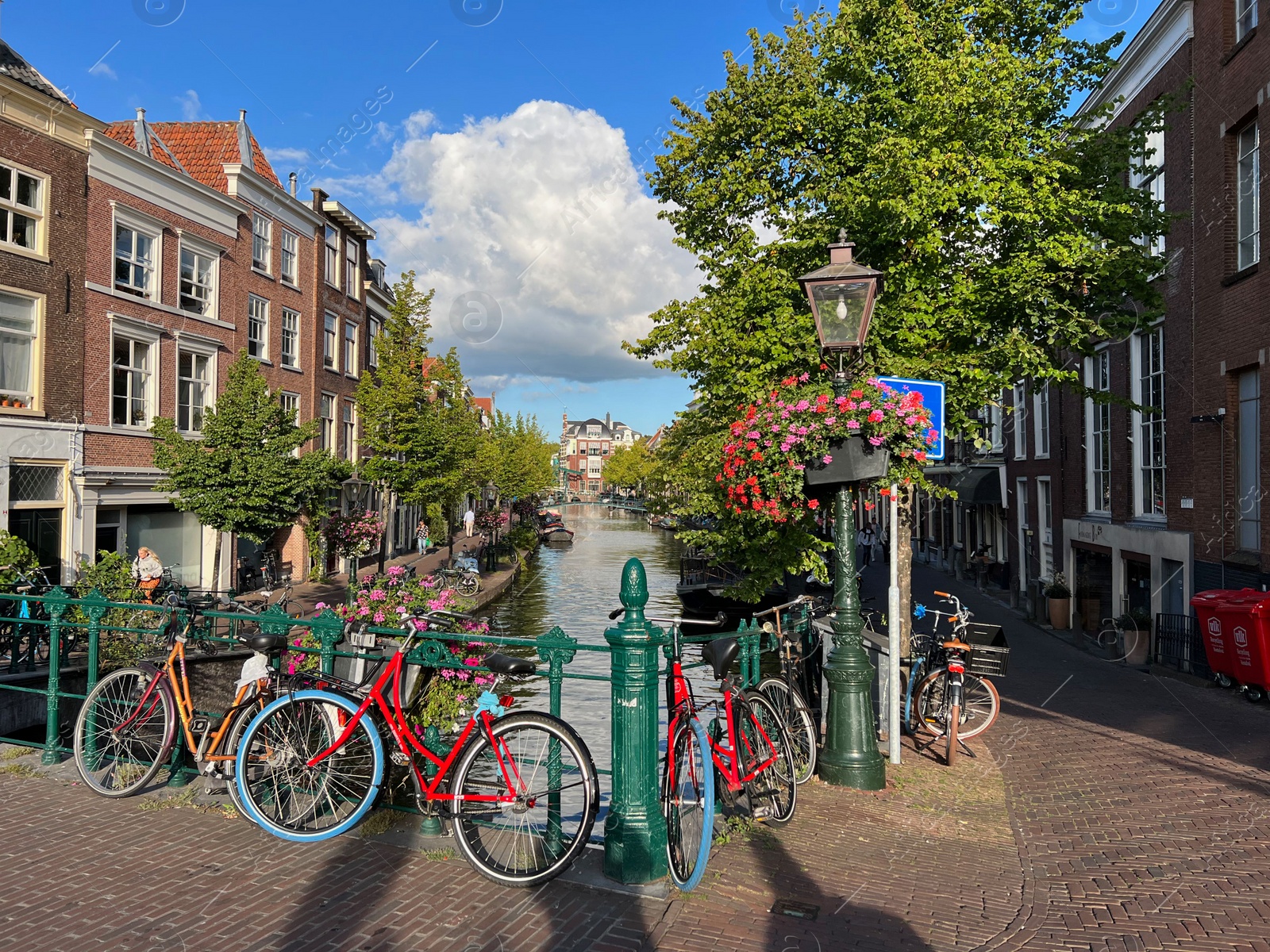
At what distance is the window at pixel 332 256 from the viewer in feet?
102

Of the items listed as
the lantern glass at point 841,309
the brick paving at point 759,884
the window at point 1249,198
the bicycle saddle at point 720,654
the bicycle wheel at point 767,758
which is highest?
the window at point 1249,198

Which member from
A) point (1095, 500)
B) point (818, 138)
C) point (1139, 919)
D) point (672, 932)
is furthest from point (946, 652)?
point (1095, 500)

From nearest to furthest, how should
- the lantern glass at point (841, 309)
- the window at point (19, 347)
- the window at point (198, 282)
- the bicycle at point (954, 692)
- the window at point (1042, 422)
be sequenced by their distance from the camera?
1. the lantern glass at point (841, 309)
2. the bicycle at point (954, 692)
3. the window at point (19, 347)
4. the window at point (198, 282)
5. the window at point (1042, 422)

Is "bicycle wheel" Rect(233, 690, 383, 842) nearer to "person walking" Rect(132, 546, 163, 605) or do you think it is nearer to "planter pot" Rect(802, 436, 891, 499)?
"planter pot" Rect(802, 436, 891, 499)

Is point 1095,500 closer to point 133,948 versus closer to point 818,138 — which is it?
point 818,138

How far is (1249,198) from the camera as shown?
13453mm

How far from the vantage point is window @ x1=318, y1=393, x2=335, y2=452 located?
102ft

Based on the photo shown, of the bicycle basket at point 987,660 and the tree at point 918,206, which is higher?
the tree at point 918,206

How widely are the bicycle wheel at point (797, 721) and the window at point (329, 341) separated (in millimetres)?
28206

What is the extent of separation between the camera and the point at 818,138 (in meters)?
13.4

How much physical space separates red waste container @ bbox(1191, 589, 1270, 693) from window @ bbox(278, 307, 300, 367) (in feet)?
86.0

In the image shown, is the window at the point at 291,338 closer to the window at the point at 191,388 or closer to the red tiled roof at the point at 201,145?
the red tiled roof at the point at 201,145

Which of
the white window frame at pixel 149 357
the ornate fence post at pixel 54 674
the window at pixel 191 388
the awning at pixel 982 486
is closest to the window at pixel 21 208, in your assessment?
the white window frame at pixel 149 357

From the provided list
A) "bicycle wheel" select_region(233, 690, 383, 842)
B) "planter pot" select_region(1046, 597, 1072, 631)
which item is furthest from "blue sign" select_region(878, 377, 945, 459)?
"planter pot" select_region(1046, 597, 1072, 631)
